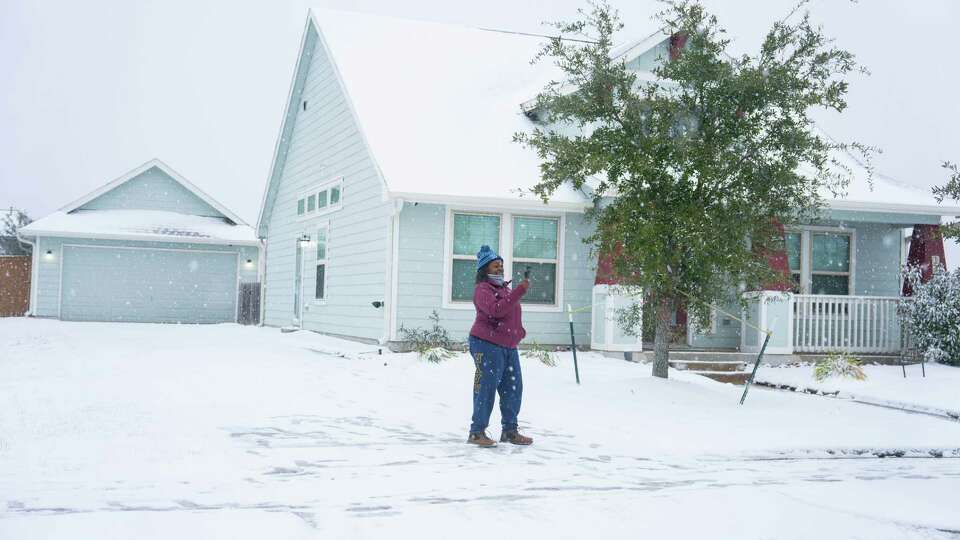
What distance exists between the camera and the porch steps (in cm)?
1470

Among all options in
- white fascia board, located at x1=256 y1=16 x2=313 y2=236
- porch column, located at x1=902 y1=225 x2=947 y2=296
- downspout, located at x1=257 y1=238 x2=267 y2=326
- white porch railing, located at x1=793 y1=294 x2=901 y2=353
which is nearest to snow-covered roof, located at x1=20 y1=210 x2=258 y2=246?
downspout, located at x1=257 y1=238 x2=267 y2=326

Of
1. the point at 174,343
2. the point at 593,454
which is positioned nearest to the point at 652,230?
the point at 593,454

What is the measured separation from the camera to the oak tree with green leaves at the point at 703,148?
10.5m

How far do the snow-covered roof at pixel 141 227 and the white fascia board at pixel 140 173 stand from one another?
0.29 meters

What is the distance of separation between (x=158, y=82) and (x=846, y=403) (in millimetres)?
179119

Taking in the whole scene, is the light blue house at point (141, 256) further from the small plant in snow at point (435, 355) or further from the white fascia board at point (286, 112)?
the small plant in snow at point (435, 355)

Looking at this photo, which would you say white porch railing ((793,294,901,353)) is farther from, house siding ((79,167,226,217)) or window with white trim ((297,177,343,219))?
house siding ((79,167,226,217))

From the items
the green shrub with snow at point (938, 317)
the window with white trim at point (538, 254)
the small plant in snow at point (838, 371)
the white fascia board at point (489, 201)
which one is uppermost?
the white fascia board at point (489, 201)

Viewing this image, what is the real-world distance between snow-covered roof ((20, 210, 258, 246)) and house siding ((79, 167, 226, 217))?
0.25m

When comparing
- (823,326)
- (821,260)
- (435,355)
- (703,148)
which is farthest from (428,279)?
(821,260)

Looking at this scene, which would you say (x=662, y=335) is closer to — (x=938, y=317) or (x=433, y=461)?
(x=433, y=461)

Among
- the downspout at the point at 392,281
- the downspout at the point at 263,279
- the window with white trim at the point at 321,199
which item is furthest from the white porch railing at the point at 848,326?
the downspout at the point at 263,279

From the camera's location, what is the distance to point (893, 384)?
1313 centimetres

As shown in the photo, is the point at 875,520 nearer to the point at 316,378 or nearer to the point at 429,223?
the point at 316,378
